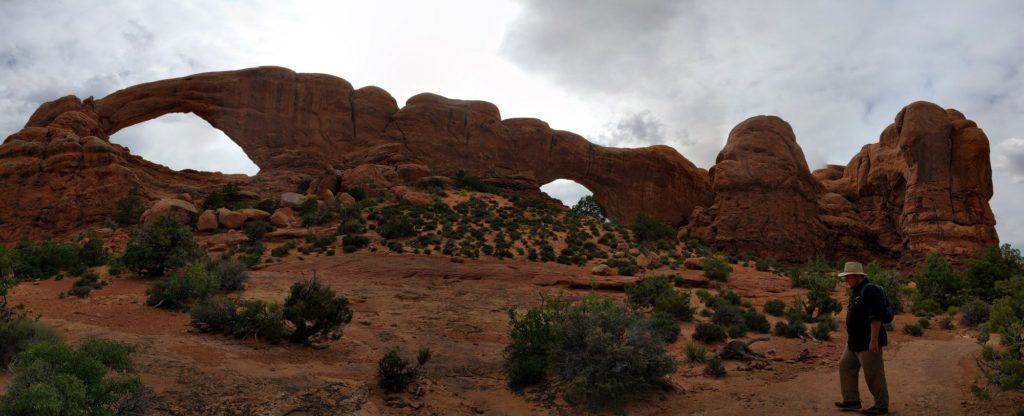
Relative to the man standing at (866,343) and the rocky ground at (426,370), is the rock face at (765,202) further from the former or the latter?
the man standing at (866,343)

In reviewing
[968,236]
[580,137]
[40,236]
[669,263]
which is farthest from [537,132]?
[40,236]

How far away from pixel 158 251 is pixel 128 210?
1337 cm

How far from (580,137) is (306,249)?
25148 millimetres

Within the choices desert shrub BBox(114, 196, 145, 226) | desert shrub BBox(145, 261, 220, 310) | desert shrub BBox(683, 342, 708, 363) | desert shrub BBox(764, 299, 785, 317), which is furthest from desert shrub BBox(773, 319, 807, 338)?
desert shrub BBox(114, 196, 145, 226)

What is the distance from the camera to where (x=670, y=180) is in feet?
140

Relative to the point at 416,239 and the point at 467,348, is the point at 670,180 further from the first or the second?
the point at 467,348

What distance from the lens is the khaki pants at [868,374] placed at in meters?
6.56

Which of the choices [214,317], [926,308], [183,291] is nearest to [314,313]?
[214,317]

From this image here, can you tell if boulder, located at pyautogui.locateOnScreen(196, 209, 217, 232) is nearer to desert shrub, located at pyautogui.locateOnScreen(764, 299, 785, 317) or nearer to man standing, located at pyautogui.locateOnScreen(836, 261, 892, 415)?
desert shrub, located at pyautogui.locateOnScreen(764, 299, 785, 317)

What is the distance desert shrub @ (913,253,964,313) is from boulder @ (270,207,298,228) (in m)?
25.1

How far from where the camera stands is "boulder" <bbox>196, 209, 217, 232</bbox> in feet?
85.8

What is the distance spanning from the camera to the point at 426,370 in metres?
10.5

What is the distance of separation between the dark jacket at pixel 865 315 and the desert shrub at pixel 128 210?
2986 centimetres

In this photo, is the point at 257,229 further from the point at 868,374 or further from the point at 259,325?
the point at 868,374
